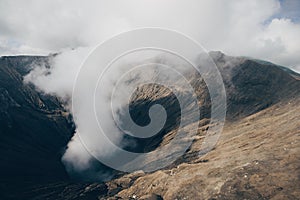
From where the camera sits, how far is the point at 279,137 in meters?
197

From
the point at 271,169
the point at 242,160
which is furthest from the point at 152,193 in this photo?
the point at 271,169

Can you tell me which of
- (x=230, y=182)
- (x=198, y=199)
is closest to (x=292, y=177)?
(x=230, y=182)

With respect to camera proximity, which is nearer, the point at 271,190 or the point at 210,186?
the point at 271,190

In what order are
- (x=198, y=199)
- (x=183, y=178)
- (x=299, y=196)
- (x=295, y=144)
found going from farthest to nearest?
(x=183, y=178) < (x=295, y=144) < (x=198, y=199) < (x=299, y=196)

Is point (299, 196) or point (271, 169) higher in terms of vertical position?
→ point (271, 169)

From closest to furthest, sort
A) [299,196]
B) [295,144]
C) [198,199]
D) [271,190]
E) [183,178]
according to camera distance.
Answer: [299,196]
[271,190]
[198,199]
[295,144]
[183,178]

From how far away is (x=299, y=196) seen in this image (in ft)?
453

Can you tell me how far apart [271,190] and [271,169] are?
637 inches

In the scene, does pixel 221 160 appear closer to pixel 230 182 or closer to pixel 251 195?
pixel 230 182

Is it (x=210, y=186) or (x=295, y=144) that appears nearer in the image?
(x=210, y=186)

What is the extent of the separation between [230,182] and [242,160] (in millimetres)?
23067

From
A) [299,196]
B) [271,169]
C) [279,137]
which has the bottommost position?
[299,196]

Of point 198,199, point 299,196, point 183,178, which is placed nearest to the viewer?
point 299,196

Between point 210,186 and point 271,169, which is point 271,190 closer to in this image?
point 271,169
